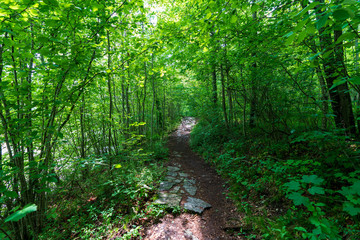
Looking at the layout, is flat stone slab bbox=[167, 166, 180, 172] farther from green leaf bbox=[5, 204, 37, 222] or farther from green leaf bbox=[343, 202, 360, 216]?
green leaf bbox=[5, 204, 37, 222]

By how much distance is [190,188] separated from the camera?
4.61m

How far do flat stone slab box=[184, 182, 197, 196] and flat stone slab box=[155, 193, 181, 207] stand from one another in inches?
20.6

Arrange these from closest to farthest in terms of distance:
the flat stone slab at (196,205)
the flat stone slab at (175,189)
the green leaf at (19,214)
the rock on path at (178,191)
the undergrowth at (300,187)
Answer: the green leaf at (19,214) < the undergrowth at (300,187) < the flat stone slab at (196,205) < the rock on path at (178,191) < the flat stone slab at (175,189)

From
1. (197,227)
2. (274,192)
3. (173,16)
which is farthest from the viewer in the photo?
(173,16)

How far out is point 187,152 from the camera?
8938 millimetres

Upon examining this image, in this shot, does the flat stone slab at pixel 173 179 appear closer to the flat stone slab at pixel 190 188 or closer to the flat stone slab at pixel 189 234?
the flat stone slab at pixel 190 188

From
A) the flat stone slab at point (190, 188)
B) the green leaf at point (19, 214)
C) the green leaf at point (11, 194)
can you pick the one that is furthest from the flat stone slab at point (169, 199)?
the green leaf at point (19, 214)

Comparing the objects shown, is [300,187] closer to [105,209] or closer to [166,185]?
[166,185]

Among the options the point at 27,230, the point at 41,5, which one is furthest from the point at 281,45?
the point at 27,230

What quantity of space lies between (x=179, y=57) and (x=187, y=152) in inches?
211

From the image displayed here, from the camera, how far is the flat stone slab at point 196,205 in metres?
3.52

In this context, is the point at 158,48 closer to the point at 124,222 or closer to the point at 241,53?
A: the point at 241,53

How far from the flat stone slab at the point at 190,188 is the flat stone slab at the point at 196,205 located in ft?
1.09

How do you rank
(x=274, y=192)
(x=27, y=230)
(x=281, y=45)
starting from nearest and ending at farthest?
1. (x=27, y=230)
2. (x=274, y=192)
3. (x=281, y=45)
